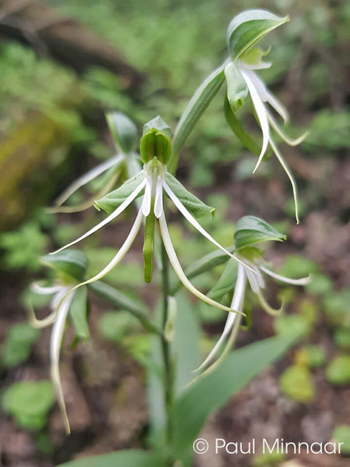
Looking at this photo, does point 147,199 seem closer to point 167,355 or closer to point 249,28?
point 249,28

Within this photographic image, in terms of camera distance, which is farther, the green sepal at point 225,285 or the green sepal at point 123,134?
the green sepal at point 123,134

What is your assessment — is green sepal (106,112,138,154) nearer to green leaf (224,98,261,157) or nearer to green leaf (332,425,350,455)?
green leaf (224,98,261,157)

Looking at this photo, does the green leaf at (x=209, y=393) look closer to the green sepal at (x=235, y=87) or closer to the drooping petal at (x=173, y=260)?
the drooping petal at (x=173, y=260)

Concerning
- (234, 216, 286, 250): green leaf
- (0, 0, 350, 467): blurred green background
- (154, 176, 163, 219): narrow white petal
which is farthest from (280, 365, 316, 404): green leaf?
(154, 176, 163, 219): narrow white petal

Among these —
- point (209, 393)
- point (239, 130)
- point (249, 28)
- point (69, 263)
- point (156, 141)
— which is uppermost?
point (249, 28)

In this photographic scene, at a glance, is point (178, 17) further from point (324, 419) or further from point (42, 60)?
point (324, 419)

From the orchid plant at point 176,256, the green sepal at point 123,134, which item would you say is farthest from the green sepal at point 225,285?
the green sepal at point 123,134

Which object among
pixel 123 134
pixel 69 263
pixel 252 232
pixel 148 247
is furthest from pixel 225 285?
pixel 123 134
